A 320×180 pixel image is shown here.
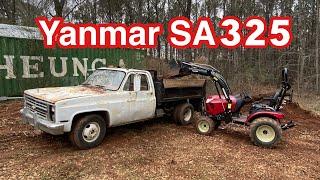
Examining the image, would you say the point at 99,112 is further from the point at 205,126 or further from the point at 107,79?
the point at 205,126

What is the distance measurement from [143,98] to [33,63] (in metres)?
7.76

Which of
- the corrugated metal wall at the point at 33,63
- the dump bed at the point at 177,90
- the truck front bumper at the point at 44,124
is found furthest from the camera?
the corrugated metal wall at the point at 33,63

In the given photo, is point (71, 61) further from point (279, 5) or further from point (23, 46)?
point (279, 5)

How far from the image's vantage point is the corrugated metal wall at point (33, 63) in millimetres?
12703

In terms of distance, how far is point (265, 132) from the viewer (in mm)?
7156

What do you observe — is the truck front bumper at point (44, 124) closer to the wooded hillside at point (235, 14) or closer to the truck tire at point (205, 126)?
the truck tire at point (205, 126)

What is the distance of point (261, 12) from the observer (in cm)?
2712

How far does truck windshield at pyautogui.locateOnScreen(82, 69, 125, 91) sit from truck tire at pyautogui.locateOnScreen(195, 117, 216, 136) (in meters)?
2.47

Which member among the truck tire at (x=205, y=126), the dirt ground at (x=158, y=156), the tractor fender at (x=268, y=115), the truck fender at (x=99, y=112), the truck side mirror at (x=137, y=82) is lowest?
the dirt ground at (x=158, y=156)

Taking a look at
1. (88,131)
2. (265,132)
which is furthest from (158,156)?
(265,132)

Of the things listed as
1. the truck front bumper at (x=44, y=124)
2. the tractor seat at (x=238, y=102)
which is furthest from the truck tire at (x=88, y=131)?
the tractor seat at (x=238, y=102)

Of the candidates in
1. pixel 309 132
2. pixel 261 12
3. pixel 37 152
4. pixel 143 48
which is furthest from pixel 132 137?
pixel 261 12

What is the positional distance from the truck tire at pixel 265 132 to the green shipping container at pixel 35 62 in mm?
9934

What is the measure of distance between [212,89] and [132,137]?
854 cm
